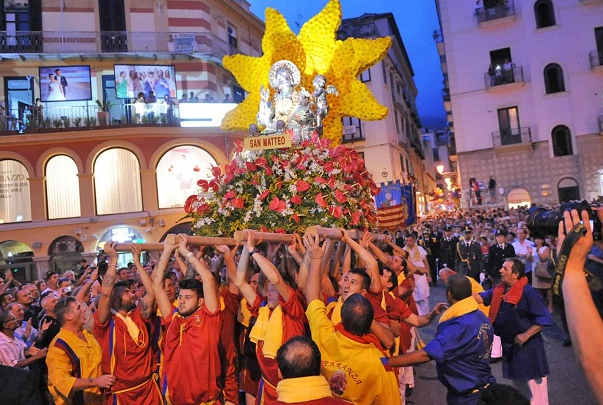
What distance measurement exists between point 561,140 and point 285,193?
25758 mm

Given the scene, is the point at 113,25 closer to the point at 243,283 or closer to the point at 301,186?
the point at 301,186

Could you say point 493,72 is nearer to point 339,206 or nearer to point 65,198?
point 65,198

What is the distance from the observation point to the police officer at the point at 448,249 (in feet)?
56.2

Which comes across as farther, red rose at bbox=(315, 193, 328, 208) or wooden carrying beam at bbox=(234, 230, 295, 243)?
red rose at bbox=(315, 193, 328, 208)

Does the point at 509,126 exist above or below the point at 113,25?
below

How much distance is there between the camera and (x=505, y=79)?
2789cm

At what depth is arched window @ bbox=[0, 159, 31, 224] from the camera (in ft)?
65.5

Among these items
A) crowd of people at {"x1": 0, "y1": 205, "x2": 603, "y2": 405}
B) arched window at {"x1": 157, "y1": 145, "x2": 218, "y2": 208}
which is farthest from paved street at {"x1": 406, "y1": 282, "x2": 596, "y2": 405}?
arched window at {"x1": 157, "y1": 145, "x2": 218, "y2": 208}

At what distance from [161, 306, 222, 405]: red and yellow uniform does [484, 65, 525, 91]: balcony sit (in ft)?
87.9

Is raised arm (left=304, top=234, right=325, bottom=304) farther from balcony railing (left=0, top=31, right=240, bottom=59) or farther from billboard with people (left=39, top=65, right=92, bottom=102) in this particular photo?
balcony railing (left=0, top=31, right=240, bottom=59)

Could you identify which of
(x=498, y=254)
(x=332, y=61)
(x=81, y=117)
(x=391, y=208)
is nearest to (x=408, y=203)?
(x=391, y=208)

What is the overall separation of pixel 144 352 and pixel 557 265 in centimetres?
390

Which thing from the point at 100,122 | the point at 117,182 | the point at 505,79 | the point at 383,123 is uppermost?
the point at 505,79

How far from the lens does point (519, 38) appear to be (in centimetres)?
2778
